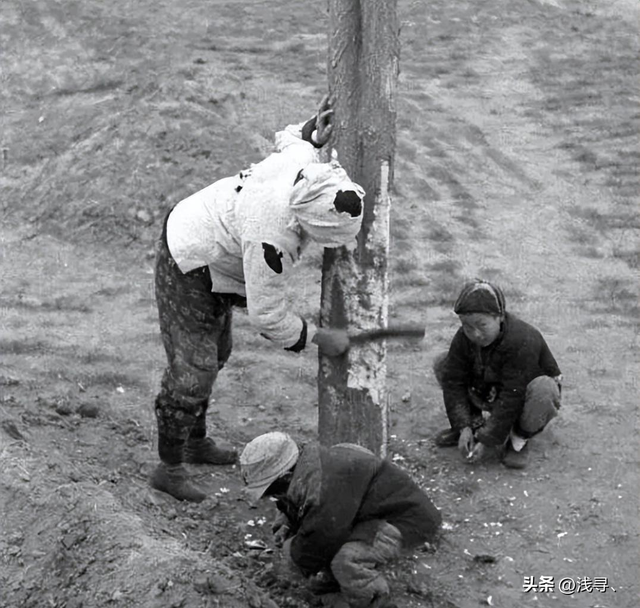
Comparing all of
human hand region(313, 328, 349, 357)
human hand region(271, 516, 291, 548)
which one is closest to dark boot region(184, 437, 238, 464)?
human hand region(271, 516, 291, 548)

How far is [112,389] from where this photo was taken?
6477 millimetres

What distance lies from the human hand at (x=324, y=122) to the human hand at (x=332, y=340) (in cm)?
88

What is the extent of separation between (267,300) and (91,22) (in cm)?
873

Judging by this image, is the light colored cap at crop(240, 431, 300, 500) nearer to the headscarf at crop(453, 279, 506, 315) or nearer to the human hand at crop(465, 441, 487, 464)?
the headscarf at crop(453, 279, 506, 315)

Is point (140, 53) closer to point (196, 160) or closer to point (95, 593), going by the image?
point (196, 160)

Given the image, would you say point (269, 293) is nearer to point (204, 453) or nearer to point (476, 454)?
point (204, 453)

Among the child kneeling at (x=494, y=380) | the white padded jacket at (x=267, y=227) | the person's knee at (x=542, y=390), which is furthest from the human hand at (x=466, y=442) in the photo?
the white padded jacket at (x=267, y=227)

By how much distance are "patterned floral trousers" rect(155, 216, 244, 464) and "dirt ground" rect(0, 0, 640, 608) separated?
14.9 inches

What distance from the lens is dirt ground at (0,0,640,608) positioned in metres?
4.61

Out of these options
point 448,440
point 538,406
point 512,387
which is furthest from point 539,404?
point 448,440

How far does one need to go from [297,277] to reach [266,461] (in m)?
4.12

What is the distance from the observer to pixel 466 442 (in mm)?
5586

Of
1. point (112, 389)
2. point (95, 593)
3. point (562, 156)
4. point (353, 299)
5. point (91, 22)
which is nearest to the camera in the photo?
point (95, 593)

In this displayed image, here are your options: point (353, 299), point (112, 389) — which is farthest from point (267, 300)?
point (112, 389)
